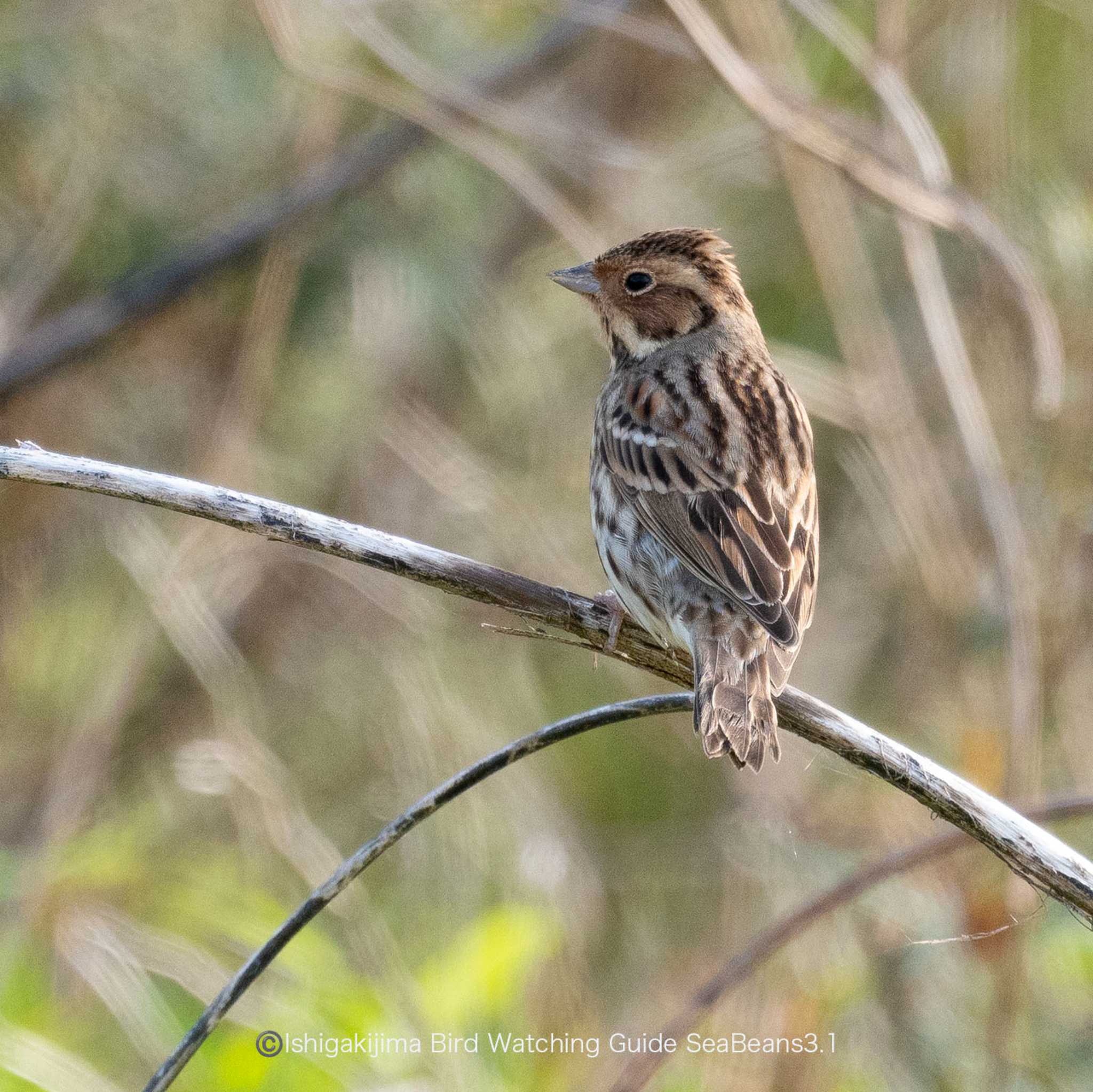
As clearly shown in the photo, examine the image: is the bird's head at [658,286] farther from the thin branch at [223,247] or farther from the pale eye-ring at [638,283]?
the thin branch at [223,247]

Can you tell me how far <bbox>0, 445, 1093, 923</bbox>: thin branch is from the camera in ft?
6.61

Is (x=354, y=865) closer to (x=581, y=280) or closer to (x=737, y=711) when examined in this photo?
(x=737, y=711)

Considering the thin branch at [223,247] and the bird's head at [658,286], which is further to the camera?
the thin branch at [223,247]

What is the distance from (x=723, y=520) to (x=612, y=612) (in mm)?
341

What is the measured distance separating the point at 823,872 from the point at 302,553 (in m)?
1.84

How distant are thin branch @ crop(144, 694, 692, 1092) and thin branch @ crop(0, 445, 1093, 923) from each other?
0.26 metres

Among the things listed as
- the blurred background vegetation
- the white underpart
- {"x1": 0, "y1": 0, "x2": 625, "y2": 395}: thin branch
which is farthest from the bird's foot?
{"x1": 0, "y1": 0, "x2": 625, "y2": 395}: thin branch

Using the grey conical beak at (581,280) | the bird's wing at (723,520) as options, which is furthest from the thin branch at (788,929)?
the grey conical beak at (581,280)

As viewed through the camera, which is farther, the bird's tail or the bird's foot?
the bird's foot

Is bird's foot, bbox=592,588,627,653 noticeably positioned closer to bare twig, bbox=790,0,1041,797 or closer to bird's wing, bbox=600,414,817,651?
bird's wing, bbox=600,414,817,651

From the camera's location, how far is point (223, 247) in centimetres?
459

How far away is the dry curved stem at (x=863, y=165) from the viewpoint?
355 centimetres

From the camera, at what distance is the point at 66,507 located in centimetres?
471

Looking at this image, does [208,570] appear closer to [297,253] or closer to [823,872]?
[297,253]
